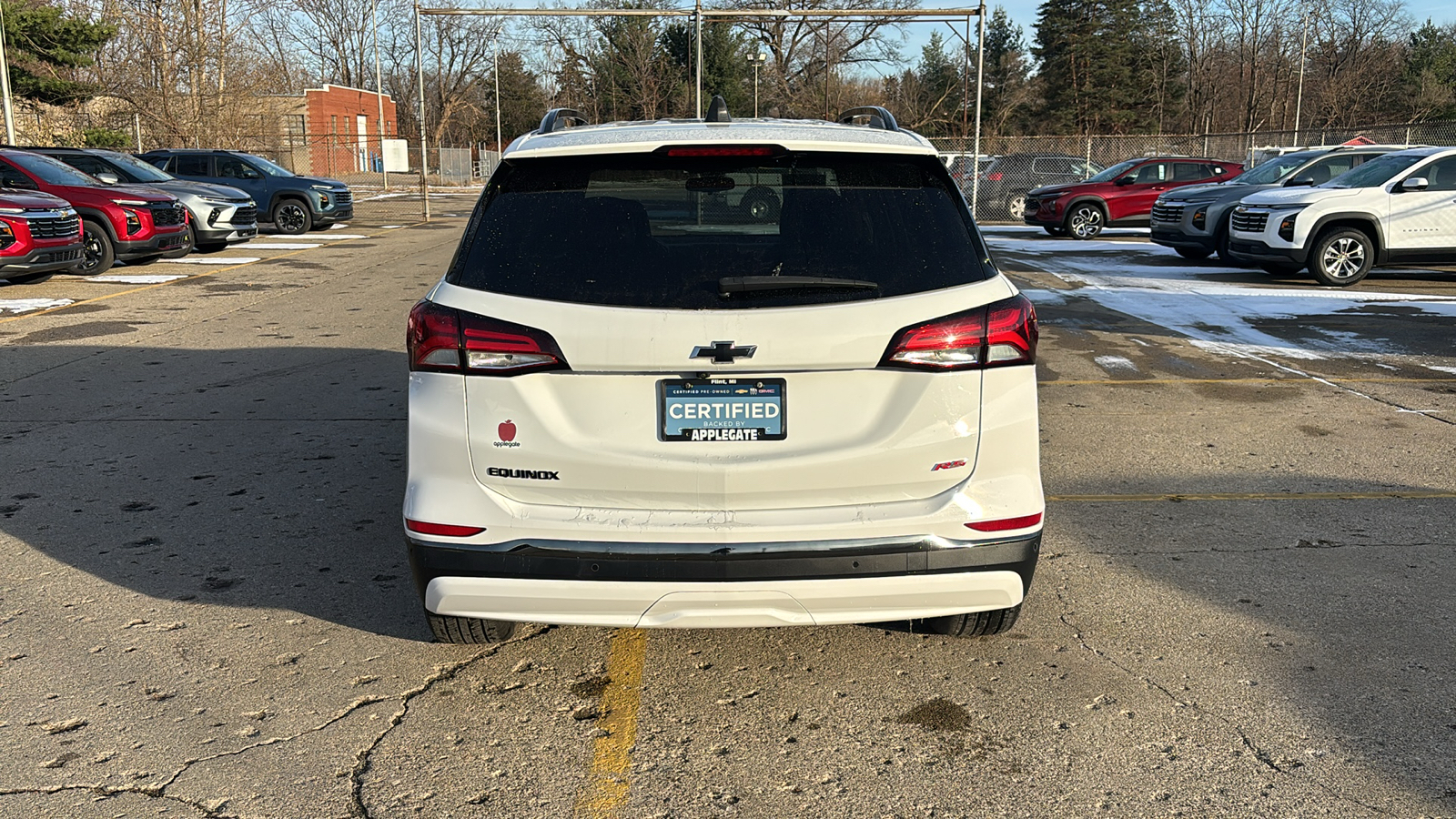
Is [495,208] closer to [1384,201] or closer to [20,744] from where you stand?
[20,744]

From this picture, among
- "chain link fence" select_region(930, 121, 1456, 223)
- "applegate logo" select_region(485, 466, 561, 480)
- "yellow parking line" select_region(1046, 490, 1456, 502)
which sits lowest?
"yellow parking line" select_region(1046, 490, 1456, 502)

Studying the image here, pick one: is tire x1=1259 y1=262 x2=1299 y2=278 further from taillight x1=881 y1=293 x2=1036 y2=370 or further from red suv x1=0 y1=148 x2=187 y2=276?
red suv x1=0 y1=148 x2=187 y2=276

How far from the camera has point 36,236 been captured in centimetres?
1412

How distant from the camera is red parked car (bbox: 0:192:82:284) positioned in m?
13.8

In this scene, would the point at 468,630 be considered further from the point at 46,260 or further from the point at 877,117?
the point at 46,260

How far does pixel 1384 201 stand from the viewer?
1484 centimetres

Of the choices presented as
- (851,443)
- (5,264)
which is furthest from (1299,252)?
(5,264)

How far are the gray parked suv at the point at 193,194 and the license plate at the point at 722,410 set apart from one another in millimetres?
17890

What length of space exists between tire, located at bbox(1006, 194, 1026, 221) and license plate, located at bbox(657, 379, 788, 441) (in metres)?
29.2

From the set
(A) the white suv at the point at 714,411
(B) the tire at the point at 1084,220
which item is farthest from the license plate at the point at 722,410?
(B) the tire at the point at 1084,220

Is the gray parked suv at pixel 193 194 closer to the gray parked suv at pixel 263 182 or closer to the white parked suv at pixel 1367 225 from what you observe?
the gray parked suv at pixel 263 182

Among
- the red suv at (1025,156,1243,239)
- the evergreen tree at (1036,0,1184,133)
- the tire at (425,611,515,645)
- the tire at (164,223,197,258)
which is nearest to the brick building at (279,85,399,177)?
the tire at (164,223,197,258)

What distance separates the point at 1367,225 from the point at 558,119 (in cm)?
1385

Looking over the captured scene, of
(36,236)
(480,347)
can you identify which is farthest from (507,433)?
(36,236)
